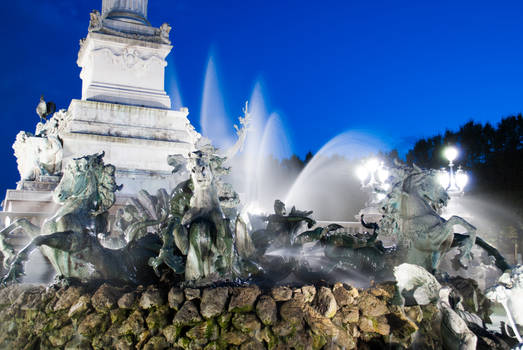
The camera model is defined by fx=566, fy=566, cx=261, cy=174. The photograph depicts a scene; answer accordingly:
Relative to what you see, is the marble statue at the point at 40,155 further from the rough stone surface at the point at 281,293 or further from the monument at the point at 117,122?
the rough stone surface at the point at 281,293

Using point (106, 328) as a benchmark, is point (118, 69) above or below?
above

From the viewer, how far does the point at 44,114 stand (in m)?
18.5

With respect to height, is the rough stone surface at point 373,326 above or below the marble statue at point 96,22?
below

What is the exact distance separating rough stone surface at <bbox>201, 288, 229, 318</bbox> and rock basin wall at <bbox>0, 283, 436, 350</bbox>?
0.01 meters

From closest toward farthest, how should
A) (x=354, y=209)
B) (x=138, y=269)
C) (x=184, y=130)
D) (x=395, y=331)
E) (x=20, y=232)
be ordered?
(x=395, y=331), (x=138, y=269), (x=20, y=232), (x=184, y=130), (x=354, y=209)

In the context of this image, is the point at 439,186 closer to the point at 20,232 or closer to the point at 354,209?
the point at 20,232

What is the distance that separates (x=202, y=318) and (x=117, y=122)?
11.2 metres

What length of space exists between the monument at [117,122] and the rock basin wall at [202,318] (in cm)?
738

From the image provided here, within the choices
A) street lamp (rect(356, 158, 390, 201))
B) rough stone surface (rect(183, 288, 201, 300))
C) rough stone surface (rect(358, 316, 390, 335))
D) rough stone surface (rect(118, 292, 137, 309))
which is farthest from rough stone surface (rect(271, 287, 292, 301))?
street lamp (rect(356, 158, 390, 201))

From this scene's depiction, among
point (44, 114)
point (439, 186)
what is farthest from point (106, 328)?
point (44, 114)

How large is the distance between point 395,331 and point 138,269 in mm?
3760

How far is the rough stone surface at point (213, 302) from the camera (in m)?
6.41

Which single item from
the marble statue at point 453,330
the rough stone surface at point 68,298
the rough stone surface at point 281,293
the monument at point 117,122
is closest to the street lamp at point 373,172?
the monument at point 117,122

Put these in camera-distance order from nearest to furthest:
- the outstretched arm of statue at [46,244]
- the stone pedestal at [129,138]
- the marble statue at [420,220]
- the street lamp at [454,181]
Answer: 1. the outstretched arm of statue at [46,244]
2. the marble statue at [420,220]
3. the stone pedestal at [129,138]
4. the street lamp at [454,181]
